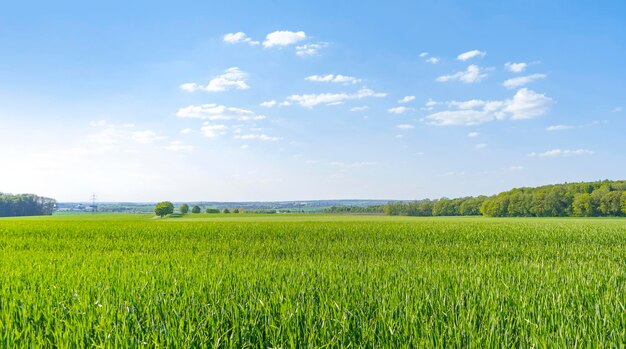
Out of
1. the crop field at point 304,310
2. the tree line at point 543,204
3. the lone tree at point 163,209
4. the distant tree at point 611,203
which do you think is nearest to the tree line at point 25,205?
the lone tree at point 163,209

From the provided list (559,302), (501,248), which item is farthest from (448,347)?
(501,248)

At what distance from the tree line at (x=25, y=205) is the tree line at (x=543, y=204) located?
10510 cm

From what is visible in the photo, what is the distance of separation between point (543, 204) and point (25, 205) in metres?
144

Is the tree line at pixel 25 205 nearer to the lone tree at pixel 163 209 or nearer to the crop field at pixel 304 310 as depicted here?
the lone tree at pixel 163 209

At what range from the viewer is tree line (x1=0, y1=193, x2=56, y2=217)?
120m

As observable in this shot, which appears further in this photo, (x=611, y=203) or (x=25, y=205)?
(x=25, y=205)

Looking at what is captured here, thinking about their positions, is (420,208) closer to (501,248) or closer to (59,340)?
(501,248)

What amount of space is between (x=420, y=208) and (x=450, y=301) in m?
116

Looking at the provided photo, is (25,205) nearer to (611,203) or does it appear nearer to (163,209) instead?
(163,209)

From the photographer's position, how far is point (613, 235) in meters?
22.2

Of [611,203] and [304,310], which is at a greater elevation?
[304,310]

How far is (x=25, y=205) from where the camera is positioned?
12462 centimetres

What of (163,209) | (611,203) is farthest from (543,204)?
(163,209)

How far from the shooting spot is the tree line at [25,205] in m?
120
